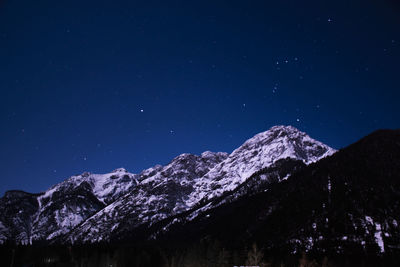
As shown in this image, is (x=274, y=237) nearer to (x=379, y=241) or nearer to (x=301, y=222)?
(x=301, y=222)

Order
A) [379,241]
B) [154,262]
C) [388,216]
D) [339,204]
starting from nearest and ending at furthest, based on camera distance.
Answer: [154,262] → [379,241] → [388,216] → [339,204]

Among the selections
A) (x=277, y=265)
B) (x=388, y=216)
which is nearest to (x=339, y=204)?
(x=388, y=216)

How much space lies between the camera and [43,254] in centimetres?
12650

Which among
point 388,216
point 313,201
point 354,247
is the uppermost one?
point 313,201

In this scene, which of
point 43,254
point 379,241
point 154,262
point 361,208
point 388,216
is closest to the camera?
point 154,262

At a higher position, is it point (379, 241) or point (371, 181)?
point (371, 181)

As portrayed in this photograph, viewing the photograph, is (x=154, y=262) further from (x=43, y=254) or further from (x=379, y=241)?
(x=379, y=241)

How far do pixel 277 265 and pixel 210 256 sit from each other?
29180 millimetres

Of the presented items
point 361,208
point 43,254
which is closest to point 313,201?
point 361,208

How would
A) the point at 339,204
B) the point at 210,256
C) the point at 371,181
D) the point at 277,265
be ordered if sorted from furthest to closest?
the point at 371,181 → the point at 339,204 → the point at 277,265 → the point at 210,256

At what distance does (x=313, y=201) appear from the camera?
19850 centimetres

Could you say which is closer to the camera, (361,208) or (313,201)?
(361,208)

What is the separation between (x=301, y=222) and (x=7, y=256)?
140m

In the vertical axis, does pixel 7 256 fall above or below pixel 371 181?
below
